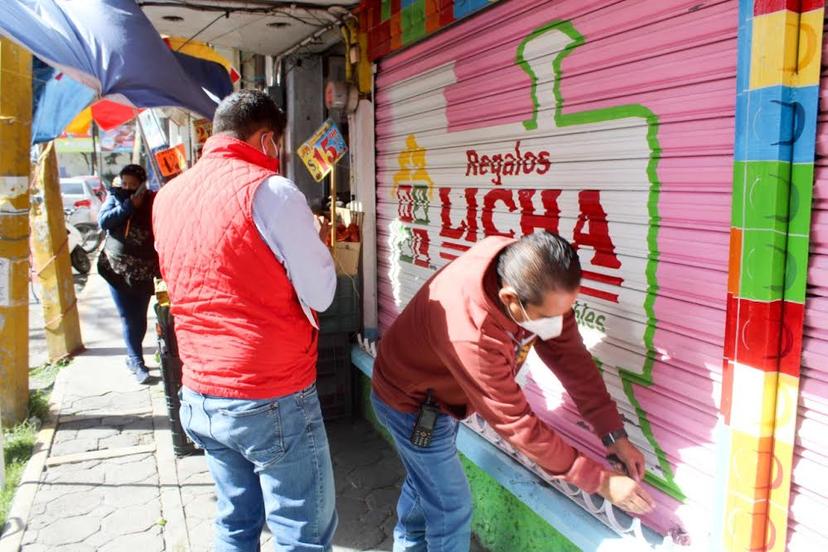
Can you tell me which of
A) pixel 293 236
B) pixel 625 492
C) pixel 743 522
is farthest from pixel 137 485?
pixel 743 522

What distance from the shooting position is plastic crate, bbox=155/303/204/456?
4.49 m

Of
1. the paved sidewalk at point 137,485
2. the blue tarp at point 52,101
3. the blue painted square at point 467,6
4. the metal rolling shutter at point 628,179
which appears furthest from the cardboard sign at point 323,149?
the blue tarp at point 52,101

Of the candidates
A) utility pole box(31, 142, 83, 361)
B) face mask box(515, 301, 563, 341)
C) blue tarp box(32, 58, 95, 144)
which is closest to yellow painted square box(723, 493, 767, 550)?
face mask box(515, 301, 563, 341)

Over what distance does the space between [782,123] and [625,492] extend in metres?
1.21

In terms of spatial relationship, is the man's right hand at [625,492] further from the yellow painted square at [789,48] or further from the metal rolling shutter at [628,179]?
the yellow painted square at [789,48]

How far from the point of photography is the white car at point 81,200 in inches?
650

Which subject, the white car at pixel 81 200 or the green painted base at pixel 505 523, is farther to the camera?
the white car at pixel 81 200

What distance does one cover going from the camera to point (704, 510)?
2.36 m

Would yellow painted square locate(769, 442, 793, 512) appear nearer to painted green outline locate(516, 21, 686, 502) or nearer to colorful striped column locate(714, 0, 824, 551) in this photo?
colorful striped column locate(714, 0, 824, 551)

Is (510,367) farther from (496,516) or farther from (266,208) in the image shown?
(496,516)

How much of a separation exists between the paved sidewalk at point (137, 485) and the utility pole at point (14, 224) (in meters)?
0.52

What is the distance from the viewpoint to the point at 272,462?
244 cm

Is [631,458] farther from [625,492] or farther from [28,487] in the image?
[28,487]

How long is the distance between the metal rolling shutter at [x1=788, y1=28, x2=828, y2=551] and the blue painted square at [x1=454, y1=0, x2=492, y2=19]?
1.98 metres
